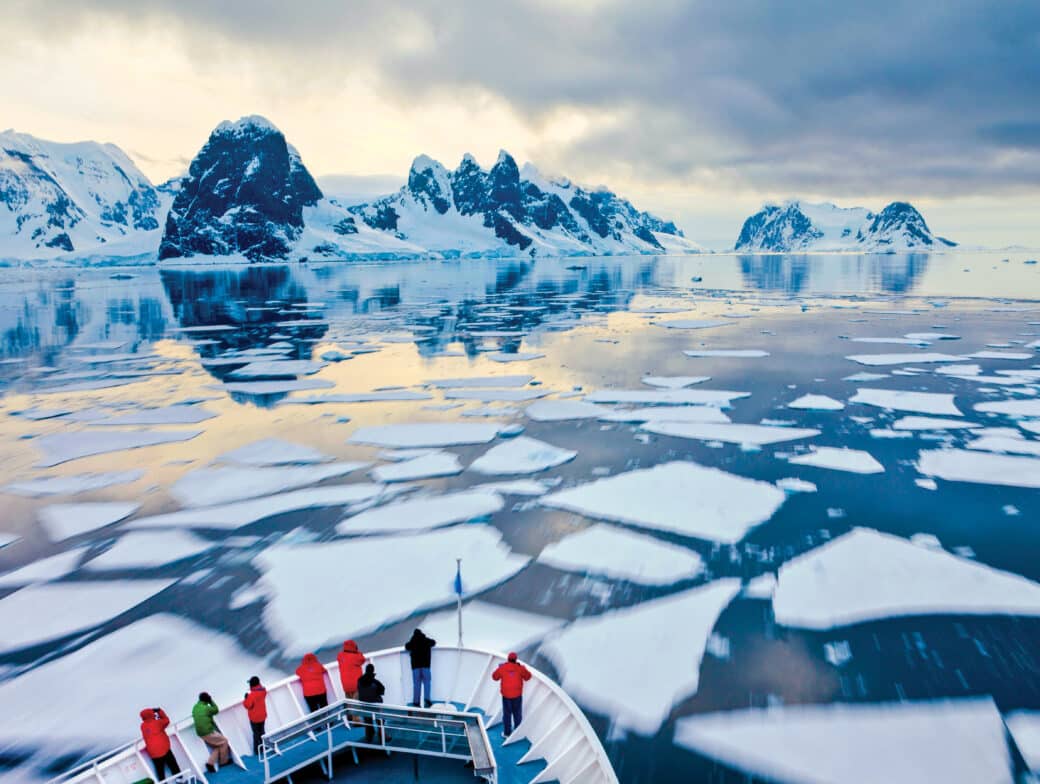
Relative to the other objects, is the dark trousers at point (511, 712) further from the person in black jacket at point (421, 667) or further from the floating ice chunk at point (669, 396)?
the floating ice chunk at point (669, 396)

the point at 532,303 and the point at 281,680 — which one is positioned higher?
the point at 532,303

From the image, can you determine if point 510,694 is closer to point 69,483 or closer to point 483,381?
point 69,483

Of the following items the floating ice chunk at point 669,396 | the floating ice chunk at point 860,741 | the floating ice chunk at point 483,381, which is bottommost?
the floating ice chunk at point 860,741

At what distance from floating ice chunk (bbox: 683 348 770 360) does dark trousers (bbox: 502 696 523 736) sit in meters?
22.9

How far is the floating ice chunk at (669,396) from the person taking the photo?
20188 millimetres

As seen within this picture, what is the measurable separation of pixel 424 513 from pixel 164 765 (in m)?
6.49

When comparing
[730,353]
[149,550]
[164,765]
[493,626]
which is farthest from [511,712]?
[730,353]

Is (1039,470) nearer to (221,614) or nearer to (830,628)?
(830,628)

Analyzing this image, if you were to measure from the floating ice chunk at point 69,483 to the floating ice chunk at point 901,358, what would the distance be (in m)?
25.6

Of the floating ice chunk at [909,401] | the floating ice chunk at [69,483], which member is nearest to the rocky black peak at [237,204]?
the floating ice chunk at [69,483]

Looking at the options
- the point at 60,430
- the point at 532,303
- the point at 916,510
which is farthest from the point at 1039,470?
the point at 532,303

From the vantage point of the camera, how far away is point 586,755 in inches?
247

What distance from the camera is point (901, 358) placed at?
87.7ft

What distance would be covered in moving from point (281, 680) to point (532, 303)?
47796mm
